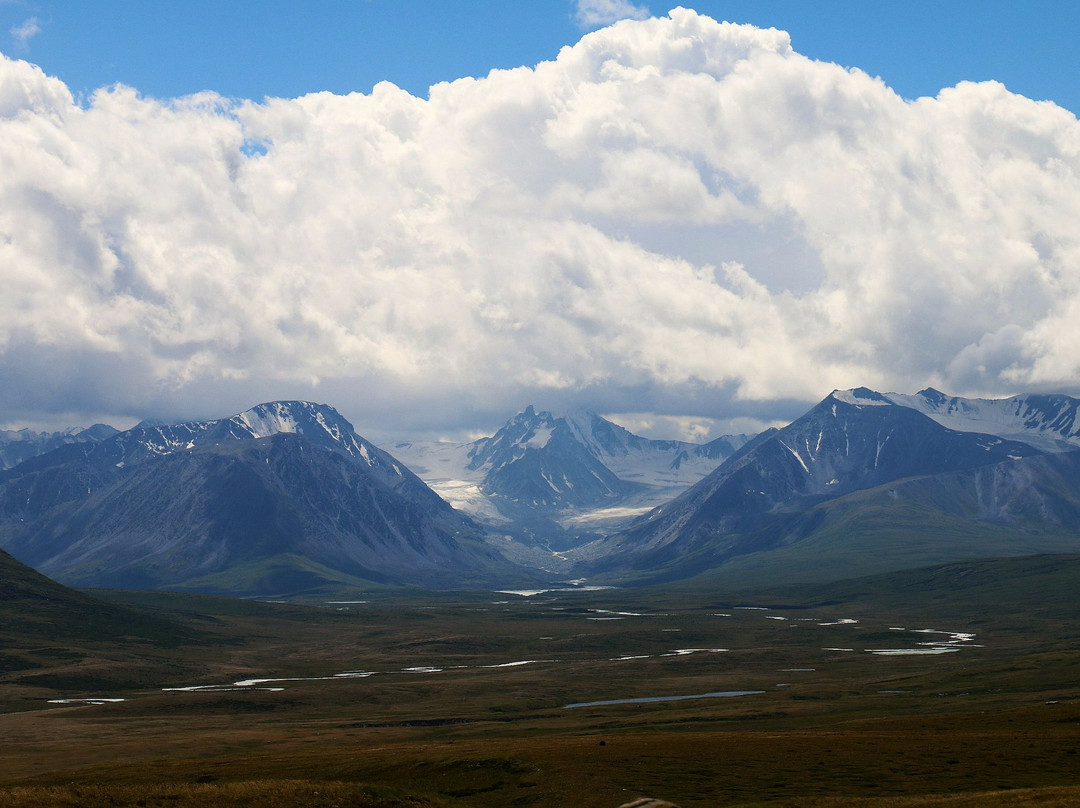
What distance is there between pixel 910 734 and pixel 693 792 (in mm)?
36841

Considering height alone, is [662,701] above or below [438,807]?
below

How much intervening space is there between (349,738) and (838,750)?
76.2 m

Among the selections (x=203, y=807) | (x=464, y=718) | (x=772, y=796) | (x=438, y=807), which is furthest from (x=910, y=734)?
(x=464, y=718)

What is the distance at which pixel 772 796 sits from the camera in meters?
77.5

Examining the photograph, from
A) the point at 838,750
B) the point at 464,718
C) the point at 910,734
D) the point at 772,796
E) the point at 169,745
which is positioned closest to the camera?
the point at 772,796

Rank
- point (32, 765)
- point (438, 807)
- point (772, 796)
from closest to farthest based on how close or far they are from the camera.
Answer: point (438, 807)
point (772, 796)
point (32, 765)

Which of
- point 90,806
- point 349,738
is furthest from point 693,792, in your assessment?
point 349,738

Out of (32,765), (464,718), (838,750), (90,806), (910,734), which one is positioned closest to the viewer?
(90,806)

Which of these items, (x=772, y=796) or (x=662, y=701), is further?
(x=662, y=701)

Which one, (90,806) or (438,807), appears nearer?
(90,806)

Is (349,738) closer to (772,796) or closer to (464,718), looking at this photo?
(464,718)

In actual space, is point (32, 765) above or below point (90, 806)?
below

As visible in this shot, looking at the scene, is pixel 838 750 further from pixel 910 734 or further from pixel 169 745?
pixel 169 745

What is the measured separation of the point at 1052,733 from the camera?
3905 inches
